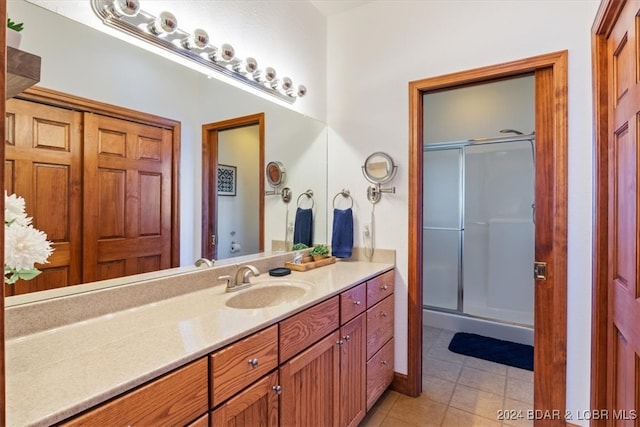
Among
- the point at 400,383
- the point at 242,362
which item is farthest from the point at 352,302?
the point at 400,383

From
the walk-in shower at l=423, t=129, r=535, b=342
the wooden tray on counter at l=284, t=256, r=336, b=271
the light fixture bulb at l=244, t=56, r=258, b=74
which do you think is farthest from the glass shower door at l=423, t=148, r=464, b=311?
the light fixture bulb at l=244, t=56, r=258, b=74

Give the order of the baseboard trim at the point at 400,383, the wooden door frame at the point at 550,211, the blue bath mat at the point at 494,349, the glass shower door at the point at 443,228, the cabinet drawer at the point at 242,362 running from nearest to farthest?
the cabinet drawer at the point at 242,362
the wooden door frame at the point at 550,211
the baseboard trim at the point at 400,383
the blue bath mat at the point at 494,349
the glass shower door at the point at 443,228

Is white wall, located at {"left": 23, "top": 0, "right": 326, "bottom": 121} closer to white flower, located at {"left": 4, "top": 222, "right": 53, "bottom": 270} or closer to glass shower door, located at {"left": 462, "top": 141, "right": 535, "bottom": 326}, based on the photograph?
white flower, located at {"left": 4, "top": 222, "right": 53, "bottom": 270}

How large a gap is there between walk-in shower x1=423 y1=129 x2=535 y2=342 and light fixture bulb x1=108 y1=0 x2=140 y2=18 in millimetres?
2931

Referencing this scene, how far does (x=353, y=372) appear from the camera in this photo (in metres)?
1.64

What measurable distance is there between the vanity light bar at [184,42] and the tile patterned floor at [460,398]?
2.06 metres

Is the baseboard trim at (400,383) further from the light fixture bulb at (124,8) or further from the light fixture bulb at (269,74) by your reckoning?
the light fixture bulb at (124,8)

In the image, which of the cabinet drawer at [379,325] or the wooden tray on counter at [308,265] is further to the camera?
the wooden tray on counter at [308,265]

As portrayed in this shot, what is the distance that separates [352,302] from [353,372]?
360 millimetres

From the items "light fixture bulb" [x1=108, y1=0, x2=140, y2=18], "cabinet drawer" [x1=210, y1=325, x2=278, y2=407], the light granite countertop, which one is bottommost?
"cabinet drawer" [x1=210, y1=325, x2=278, y2=407]

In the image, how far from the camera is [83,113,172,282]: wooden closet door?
119 centimetres

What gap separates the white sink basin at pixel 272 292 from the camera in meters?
1.54

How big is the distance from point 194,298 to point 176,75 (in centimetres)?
100

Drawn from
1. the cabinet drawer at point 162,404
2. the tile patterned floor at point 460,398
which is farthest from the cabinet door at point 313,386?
the tile patterned floor at point 460,398
